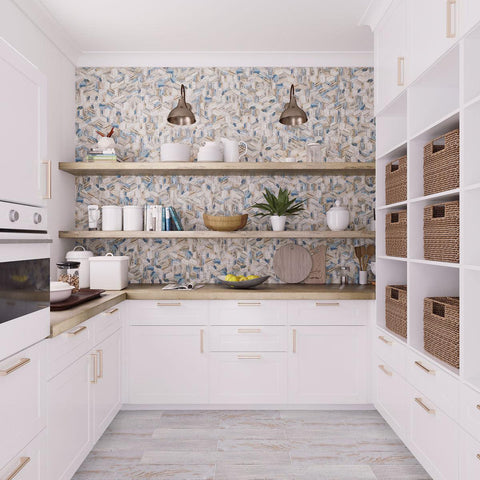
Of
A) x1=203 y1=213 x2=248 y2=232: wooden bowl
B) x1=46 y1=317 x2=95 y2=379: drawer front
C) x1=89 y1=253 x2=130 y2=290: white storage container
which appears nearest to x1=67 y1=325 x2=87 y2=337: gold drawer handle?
x1=46 y1=317 x2=95 y2=379: drawer front

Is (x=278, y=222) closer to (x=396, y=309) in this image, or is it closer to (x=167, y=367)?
(x=396, y=309)

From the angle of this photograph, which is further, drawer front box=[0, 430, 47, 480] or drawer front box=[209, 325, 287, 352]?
drawer front box=[209, 325, 287, 352]

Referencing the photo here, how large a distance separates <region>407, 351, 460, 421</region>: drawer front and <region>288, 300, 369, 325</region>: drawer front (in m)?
0.80

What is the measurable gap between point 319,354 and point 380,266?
789mm

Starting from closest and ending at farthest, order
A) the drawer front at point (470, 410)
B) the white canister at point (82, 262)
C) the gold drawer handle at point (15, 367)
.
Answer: the gold drawer handle at point (15, 367)
the drawer front at point (470, 410)
the white canister at point (82, 262)

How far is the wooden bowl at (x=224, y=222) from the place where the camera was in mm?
3416

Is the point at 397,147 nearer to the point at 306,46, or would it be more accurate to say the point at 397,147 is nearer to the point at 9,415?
the point at 306,46

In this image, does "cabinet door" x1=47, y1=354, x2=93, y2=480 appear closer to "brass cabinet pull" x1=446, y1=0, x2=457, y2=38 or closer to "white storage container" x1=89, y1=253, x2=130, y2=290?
"white storage container" x1=89, y1=253, x2=130, y2=290

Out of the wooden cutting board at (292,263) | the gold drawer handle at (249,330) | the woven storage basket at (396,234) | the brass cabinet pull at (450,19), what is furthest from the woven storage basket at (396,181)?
the gold drawer handle at (249,330)

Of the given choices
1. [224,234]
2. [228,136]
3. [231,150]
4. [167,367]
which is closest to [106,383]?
[167,367]

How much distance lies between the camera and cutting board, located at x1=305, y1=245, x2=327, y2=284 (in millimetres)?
3688

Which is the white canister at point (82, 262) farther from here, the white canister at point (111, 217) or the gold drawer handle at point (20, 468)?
the gold drawer handle at point (20, 468)

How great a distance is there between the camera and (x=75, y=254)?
3.40 metres

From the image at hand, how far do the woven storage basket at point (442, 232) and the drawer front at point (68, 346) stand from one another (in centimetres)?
183
